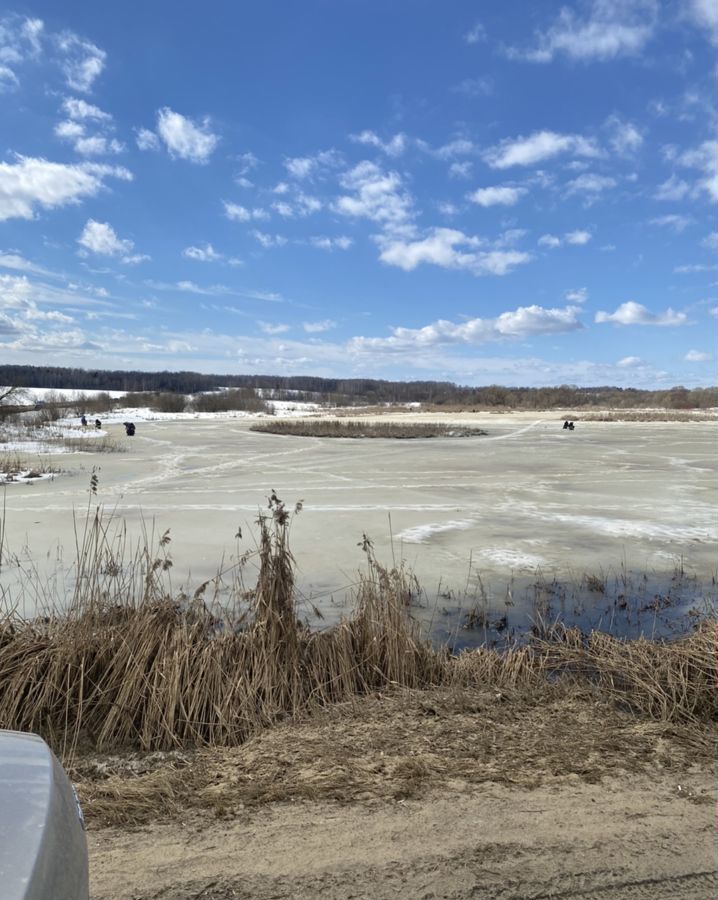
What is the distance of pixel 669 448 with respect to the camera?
28750mm

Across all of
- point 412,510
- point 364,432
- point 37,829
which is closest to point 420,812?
point 37,829

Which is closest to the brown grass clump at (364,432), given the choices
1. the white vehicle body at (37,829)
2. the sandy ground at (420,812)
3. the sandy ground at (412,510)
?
the sandy ground at (412,510)

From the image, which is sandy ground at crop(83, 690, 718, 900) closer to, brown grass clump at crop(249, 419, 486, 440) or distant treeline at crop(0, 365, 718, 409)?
brown grass clump at crop(249, 419, 486, 440)

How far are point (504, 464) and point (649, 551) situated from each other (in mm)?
12414

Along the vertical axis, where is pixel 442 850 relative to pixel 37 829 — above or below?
below

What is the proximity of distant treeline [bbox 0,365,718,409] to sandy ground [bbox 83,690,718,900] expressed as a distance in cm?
9886

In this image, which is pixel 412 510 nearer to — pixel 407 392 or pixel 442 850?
pixel 442 850

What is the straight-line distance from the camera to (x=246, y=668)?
14.9 ft

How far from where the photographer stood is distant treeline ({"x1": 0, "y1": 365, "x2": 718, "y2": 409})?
105375mm

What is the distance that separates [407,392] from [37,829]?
17982cm

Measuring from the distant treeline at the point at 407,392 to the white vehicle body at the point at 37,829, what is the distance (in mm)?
101130

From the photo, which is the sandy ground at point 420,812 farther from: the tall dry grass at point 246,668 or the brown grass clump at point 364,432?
the brown grass clump at point 364,432

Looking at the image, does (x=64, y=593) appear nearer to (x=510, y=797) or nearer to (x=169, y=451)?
(x=510, y=797)

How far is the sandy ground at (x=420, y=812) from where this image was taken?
2.42 m
